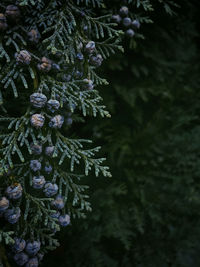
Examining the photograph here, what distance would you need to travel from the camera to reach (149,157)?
6.37 feet

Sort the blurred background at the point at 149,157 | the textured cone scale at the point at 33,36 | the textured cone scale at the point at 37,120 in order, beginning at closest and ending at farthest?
the textured cone scale at the point at 37,120, the textured cone scale at the point at 33,36, the blurred background at the point at 149,157

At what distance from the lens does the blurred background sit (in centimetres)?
164

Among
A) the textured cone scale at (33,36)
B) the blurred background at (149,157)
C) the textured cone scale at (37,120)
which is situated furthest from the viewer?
the blurred background at (149,157)

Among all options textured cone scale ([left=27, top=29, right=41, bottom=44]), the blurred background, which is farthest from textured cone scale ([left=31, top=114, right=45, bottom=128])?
the blurred background

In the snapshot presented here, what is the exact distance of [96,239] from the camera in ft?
5.27

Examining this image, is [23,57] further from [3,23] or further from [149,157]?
[149,157]

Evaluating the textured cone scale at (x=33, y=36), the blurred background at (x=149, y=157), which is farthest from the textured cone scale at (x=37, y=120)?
the blurred background at (x=149, y=157)

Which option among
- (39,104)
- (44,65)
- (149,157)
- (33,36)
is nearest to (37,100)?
(39,104)

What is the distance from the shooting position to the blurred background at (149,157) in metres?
1.64

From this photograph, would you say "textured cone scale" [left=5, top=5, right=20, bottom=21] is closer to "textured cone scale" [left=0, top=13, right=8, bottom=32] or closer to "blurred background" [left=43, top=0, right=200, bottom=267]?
"textured cone scale" [left=0, top=13, right=8, bottom=32]

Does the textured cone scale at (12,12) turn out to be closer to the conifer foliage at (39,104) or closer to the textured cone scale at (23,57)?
the conifer foliage at (39,104)

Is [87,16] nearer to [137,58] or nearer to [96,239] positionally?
[137,58]

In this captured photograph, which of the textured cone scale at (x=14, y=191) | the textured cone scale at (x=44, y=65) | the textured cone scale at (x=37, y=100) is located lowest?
the textured cone scale at (x=14, y=191)

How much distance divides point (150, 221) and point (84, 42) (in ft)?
4.13
